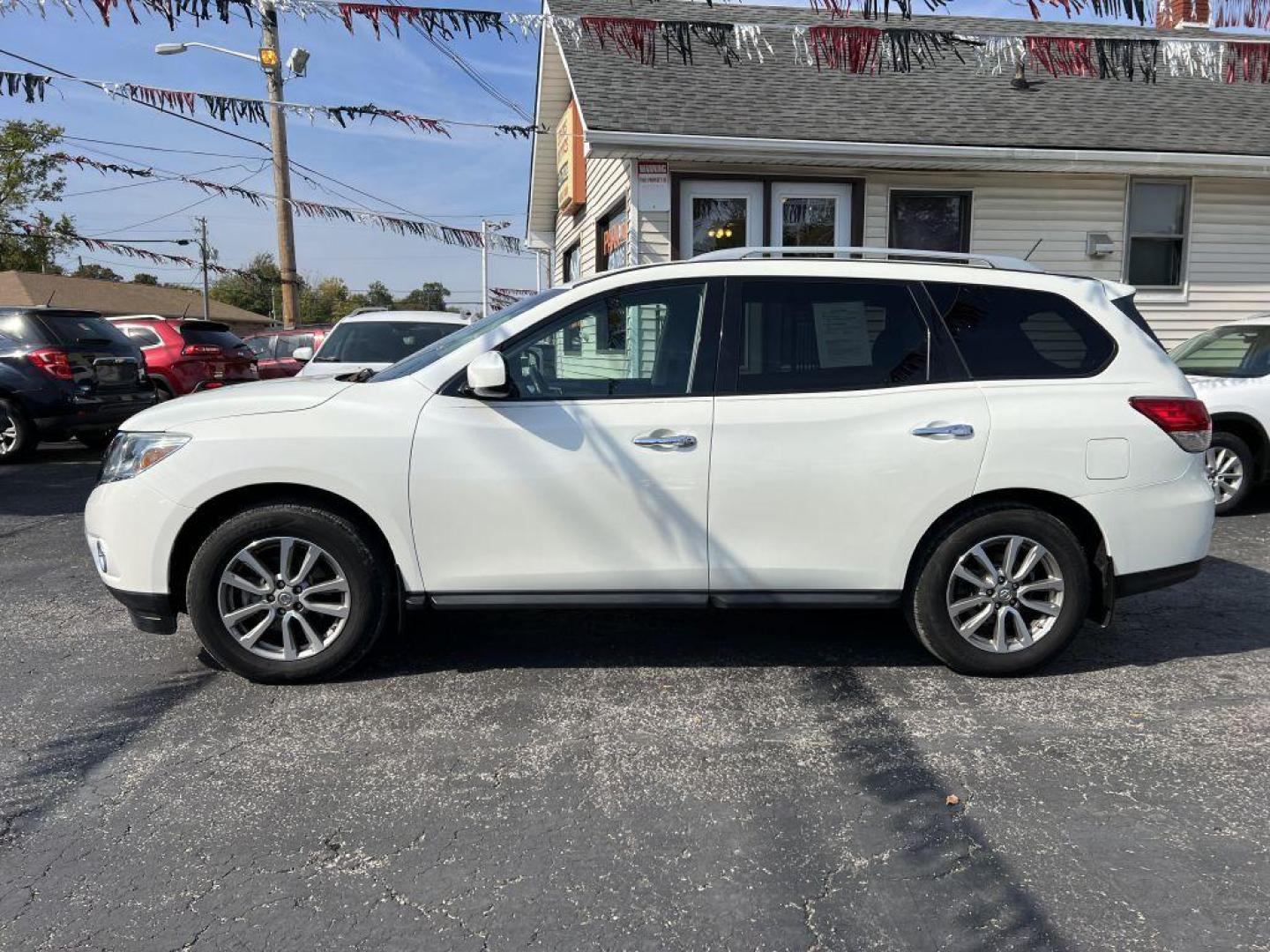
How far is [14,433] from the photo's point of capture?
976 cm

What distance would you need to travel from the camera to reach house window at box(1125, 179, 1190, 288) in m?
10.9

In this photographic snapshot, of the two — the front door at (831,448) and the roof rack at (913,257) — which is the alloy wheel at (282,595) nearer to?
the front door at (831,448)

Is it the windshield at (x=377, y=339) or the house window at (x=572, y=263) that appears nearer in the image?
the windshield at (x=377, y=339)

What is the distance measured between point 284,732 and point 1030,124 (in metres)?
10.4

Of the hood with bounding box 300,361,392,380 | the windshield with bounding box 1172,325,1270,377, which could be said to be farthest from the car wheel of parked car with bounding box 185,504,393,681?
the windshield with bounding box 1172,325,1270,377

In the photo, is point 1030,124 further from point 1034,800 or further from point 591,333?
point 1034,800

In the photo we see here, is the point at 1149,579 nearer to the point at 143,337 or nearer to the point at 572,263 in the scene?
the point at 143,337

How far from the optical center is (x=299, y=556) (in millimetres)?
3816

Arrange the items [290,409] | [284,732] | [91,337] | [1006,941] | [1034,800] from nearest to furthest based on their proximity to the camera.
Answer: [1006,941], [1034,800], [284,732], [290,409], [91,337]

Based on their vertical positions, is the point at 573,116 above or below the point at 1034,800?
above

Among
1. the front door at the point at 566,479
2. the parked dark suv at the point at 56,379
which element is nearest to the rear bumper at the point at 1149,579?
the front door at the point at 566,479

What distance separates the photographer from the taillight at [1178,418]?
12.7ft

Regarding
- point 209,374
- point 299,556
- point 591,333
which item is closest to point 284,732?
point 299,556

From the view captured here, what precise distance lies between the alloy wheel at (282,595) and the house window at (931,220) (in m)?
8.53
